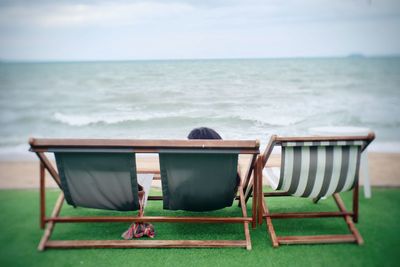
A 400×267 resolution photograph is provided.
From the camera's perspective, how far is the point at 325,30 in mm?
24656

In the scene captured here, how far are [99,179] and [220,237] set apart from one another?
3.43 ft

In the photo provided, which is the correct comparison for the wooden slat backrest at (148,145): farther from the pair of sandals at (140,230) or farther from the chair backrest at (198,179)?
the pair of sandals at (140,230)

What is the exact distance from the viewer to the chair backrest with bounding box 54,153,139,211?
7.25ft

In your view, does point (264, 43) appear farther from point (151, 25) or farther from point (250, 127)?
point (250, 127)

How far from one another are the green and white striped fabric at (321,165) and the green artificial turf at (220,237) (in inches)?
18.2

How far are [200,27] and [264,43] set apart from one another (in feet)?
23.2

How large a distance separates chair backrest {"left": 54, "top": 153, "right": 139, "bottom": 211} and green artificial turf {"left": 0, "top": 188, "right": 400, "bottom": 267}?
356 millimetres

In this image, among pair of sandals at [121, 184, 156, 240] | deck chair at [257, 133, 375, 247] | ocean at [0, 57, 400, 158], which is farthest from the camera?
ocean at [0, 57, 400, 158]

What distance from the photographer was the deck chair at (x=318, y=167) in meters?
2.19

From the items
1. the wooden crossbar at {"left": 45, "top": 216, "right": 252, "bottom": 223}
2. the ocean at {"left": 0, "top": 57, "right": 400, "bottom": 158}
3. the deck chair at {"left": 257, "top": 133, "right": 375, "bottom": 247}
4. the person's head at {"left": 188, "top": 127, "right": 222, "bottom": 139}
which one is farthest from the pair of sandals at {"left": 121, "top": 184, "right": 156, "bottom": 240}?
the ocean at {"left": 0, "top": 57, "right": 400, "bottom": 158}

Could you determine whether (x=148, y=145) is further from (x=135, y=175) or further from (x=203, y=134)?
(x=203, y=134)

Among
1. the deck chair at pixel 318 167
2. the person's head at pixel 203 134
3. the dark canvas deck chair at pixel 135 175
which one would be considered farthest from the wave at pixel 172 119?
the dark canvas deck chair at pixel 135 175

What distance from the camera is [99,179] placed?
2.29 metres

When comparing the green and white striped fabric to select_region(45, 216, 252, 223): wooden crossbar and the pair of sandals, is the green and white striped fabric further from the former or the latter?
the pair of sandals
